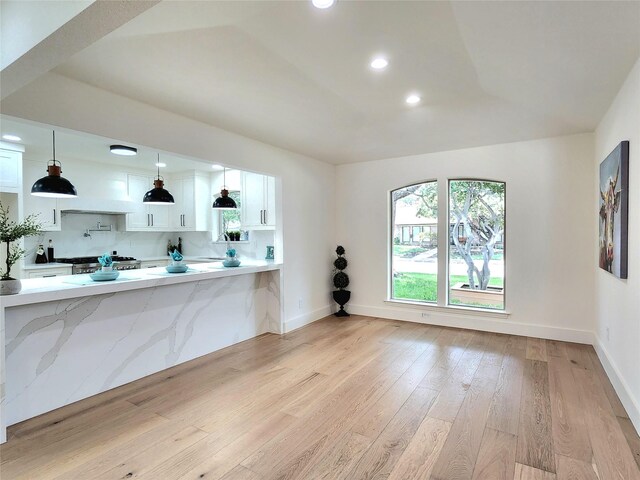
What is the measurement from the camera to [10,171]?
4.39 metres

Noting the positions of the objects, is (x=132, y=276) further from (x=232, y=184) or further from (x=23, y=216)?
(x=232, y=184)

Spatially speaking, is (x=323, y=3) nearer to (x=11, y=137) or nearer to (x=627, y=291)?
(x=627, y=291)

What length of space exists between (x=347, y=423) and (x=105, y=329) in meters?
2.21

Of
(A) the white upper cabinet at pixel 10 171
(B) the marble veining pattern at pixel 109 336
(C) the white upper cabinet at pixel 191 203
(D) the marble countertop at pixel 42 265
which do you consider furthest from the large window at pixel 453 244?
(A) the white upper cabinet at pixel 10 171

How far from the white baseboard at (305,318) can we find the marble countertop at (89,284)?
1179 mm

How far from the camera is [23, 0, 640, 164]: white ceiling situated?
186 centimetres

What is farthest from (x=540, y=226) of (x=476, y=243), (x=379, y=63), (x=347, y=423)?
(x=347, y=423)

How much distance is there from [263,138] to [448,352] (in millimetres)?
3326

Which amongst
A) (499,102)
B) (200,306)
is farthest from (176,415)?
(499,102)

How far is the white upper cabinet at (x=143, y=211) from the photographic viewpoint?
5988mm

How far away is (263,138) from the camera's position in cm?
421

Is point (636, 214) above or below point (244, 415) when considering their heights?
above

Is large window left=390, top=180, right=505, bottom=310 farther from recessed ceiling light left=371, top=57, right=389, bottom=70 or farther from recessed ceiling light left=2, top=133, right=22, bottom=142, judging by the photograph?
recessed ceiling light left=2, top=133, right=22, bottom=142

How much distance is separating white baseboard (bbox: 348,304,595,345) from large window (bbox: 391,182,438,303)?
0.26m
